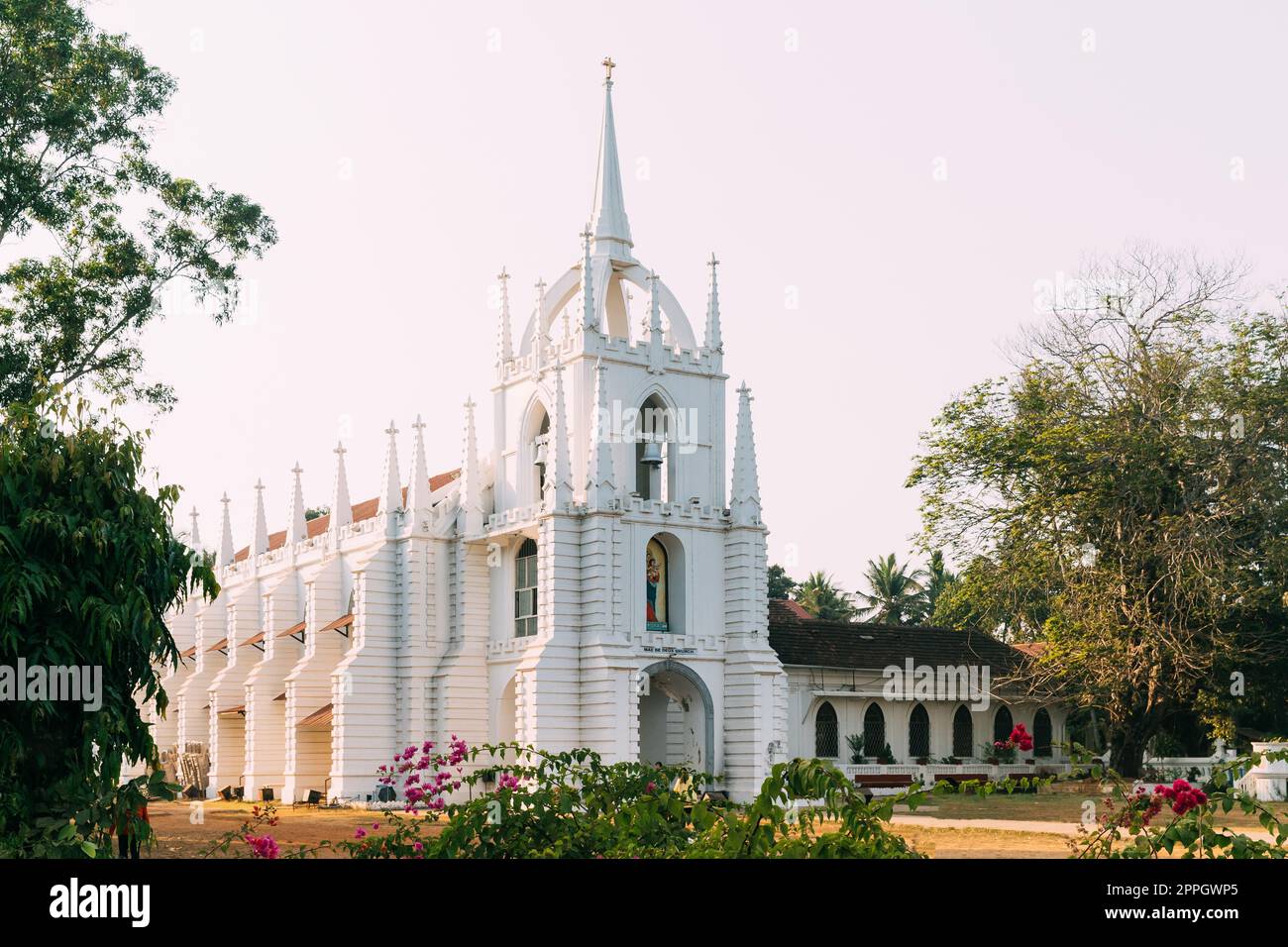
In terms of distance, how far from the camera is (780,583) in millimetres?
78125

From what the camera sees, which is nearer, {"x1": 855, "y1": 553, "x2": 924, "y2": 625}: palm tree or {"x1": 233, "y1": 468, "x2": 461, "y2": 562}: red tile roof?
{"x1": 233, "y1": 468, "x2": 461, "y2": 562}: red tile roof

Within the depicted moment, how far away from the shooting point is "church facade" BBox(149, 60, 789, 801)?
116 ft

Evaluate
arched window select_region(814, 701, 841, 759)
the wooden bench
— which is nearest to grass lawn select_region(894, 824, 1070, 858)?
the wooden bench

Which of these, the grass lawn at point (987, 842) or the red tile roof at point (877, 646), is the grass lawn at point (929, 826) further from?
the red tile roof at point (877, 646)

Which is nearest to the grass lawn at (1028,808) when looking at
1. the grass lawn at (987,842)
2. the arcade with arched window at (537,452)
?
the grass lawn at (987,842)

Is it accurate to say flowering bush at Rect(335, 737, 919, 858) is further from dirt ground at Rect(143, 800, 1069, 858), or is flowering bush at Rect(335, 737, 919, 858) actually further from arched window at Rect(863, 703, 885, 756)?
arched window at Rect(863, 703, 885, 756)

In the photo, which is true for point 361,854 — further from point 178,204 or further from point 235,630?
point 235,630

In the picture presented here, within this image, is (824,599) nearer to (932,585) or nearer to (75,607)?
(932,585)

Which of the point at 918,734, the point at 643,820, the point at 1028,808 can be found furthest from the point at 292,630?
the point at 643,820

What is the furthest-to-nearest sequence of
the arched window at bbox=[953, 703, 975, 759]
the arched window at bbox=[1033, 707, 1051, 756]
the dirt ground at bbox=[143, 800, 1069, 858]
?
the arched window at bbox=[1033, 707, 1051, 756], the arched window at bbox=[953, 703, 975, 759], the dirt ground at bbox=[143, 800, 1069, 858]

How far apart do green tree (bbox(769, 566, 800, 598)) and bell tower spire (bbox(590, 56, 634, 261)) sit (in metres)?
39.0

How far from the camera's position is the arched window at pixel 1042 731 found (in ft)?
161

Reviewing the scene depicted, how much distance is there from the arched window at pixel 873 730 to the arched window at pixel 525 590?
13.4 metres
